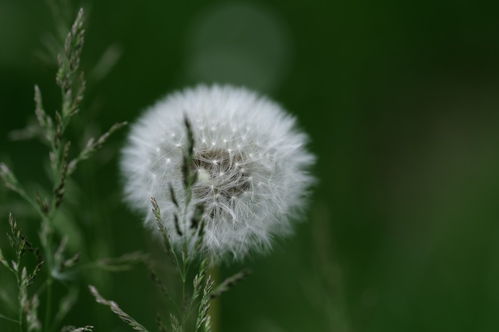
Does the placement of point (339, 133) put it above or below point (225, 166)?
A: above

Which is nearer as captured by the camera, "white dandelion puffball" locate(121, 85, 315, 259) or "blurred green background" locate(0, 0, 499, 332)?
"white dandelion puffball" locate(121, 85, 315, 259)

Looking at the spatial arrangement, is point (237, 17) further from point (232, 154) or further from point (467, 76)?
point (232, 154)

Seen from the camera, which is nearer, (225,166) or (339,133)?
(225,166)

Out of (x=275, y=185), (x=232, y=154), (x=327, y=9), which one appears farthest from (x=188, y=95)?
(x=327, y=9)
